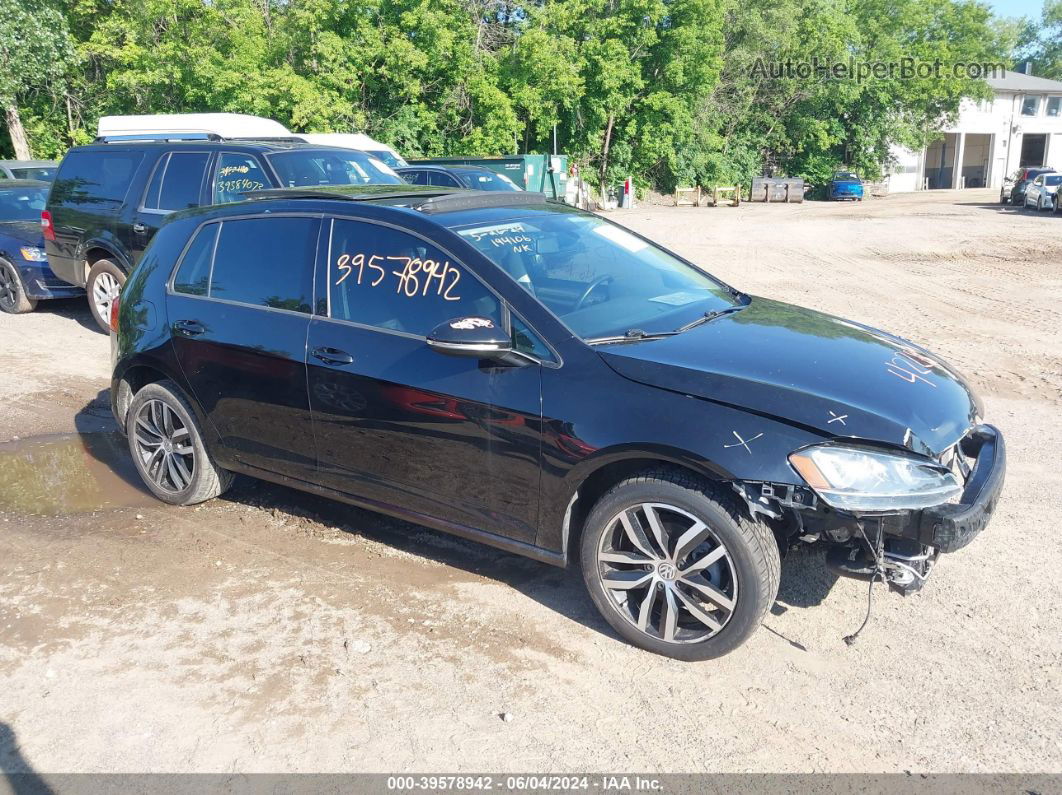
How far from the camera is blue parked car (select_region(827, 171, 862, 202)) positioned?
1777 inches

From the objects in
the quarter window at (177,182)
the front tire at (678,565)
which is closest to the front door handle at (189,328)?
the front tire at (678,565)

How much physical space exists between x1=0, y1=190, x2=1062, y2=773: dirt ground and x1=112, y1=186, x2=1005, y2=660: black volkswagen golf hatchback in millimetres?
350

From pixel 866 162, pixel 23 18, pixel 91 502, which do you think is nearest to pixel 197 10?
pixel 23 18

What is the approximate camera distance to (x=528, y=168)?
2256cm

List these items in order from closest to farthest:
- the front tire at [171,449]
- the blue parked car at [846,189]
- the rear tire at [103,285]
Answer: the front tire at [171,449]
the rear tire at [103,285]
the blue parked car at [846,189]

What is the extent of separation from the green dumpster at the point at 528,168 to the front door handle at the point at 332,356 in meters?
15.3

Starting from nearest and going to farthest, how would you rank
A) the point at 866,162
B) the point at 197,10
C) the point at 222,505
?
the point at 222,505 → the point at 197,10 → the point at 866,162

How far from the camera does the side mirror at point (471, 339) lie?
353 centimetres

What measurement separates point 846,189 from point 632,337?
4585cm

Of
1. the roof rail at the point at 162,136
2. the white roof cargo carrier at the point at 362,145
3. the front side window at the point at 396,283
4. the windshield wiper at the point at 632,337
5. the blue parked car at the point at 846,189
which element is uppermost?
the roof rail at the point at 162,136

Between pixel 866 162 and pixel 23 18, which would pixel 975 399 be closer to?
pixel 23 18

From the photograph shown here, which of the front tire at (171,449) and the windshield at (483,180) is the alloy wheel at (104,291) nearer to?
the front tire at (171,449)

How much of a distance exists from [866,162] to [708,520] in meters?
51.3

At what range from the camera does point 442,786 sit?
2.85 metres
